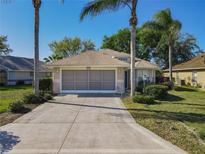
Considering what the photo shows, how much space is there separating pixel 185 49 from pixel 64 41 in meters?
28.1

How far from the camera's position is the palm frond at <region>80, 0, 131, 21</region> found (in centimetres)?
1606

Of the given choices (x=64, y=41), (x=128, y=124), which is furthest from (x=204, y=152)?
(x=64, y=41)

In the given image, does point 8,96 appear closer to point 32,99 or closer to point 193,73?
A: point 32,99

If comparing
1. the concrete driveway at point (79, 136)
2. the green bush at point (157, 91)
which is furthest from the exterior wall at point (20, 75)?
the concrete driveway at point (79, 136)

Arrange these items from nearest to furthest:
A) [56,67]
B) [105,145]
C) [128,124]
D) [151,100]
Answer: [105,145] → [128,124] → [151,100] → [56,67]

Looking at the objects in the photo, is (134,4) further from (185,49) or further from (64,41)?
(64,41)

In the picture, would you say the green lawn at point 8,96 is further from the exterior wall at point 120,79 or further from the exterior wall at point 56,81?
the exterior wall at point 120,79

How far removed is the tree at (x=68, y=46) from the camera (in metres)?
58.2

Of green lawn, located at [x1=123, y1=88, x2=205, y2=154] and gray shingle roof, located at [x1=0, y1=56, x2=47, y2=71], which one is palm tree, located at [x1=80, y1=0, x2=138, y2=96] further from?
gray shingle roof, located at [x1=0, y1=56, x2=47, y2=71]

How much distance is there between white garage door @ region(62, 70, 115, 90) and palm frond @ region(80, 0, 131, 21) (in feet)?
23.9

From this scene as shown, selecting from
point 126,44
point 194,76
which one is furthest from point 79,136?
point 126,44

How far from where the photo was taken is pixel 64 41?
191ft

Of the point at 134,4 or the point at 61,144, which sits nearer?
the point at 61,144

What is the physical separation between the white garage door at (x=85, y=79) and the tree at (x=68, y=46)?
Result: 3525 cm
